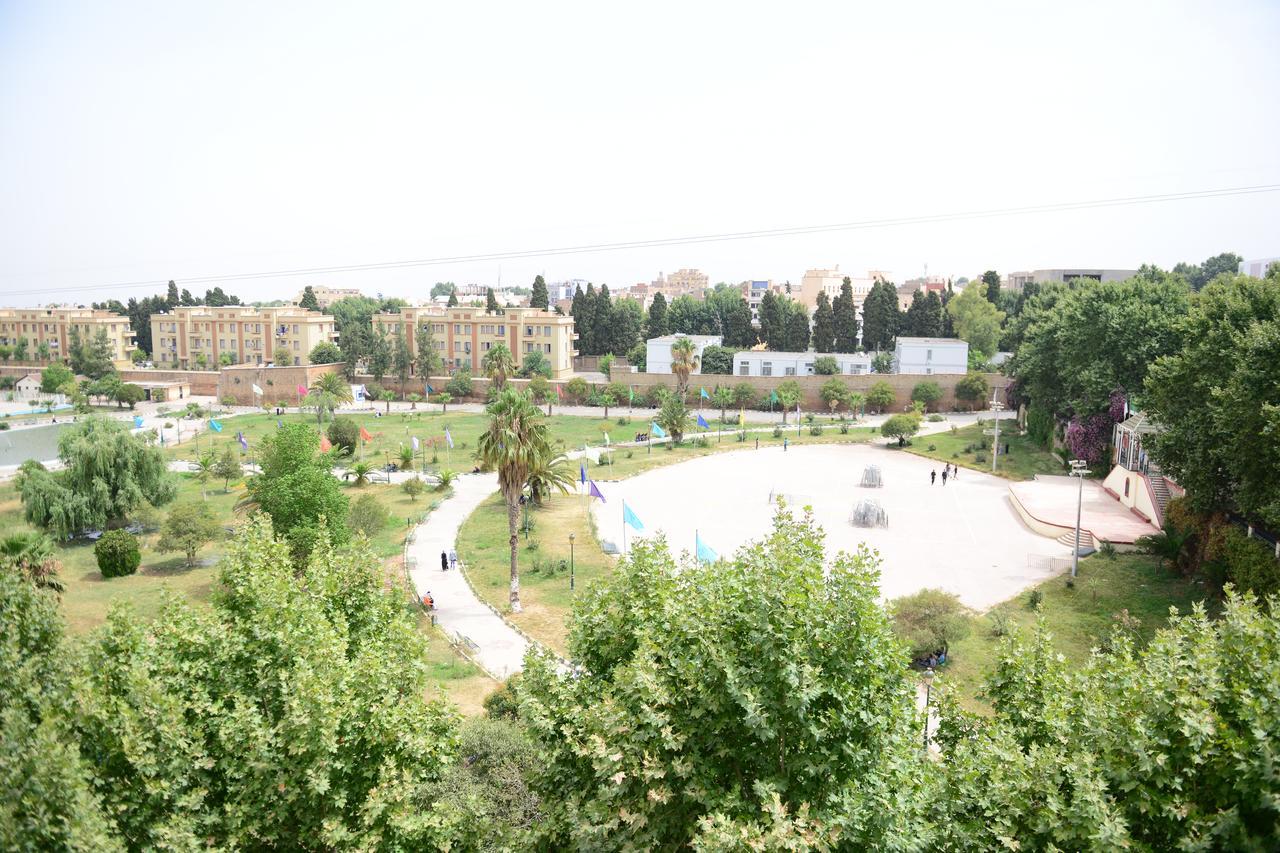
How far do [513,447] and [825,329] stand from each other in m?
59.8

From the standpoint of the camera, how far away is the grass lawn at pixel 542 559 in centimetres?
2470

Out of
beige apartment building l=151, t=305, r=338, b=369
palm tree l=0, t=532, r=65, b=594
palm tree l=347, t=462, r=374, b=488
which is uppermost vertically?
beige apartment building l=151, t=305, r=338, b=369

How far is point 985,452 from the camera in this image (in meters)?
47.6

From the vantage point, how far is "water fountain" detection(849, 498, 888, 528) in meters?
33.3

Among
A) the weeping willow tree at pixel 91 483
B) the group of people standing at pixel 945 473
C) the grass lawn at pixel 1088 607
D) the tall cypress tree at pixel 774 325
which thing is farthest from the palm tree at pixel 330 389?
the grass lawn at pixel 1088 607

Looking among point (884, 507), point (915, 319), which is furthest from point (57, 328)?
point (884, 507)

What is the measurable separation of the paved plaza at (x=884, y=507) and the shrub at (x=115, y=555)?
16.6 meters

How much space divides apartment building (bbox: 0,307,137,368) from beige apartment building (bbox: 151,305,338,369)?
190 inches

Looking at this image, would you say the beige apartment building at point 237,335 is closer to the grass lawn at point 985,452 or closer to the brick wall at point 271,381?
the brick wall at point 271,381

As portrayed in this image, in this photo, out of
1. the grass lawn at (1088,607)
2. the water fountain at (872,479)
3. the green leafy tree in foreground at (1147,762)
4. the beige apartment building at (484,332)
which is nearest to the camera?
the green leafy tree in foreground at (1147,762)

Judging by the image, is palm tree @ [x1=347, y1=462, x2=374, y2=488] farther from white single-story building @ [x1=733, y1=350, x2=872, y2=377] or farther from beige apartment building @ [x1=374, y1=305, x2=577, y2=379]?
white single-story building @ [x1=733, y1=350, x2=872, y2=377]

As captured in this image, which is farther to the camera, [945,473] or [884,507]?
[945,473]

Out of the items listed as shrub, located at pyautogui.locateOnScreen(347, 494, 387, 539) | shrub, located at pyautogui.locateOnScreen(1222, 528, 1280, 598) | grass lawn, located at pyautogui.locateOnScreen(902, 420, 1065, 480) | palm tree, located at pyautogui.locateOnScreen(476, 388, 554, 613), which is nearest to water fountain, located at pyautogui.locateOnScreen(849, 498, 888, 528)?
shrub, located at pyautogui.locateOnScreen(1222, 528, 1280, 598)

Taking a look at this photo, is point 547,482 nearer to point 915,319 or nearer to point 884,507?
point 884,507
